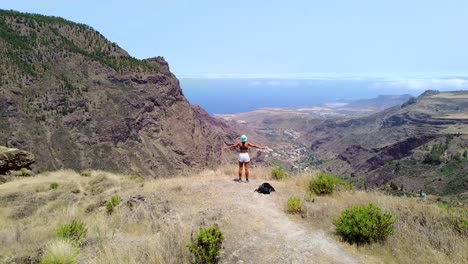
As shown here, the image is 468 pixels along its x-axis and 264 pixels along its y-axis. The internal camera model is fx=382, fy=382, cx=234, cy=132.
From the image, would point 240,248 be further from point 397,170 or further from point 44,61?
point 397,170

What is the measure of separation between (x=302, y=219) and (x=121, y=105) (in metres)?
79.0

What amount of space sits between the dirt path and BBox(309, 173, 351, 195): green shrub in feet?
5.00

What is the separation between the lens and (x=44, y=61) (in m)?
81.4

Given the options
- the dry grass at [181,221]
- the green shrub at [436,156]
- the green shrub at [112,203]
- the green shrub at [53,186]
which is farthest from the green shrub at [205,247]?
the green shrub at [436,156]

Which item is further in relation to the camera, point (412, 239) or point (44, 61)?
point (44, 61)

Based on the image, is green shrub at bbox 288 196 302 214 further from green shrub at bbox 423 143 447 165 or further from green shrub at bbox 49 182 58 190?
green shrub at bbox 423 143 447 165

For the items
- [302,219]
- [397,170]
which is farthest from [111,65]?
[302,219]

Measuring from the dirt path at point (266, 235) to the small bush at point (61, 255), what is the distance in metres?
2.85

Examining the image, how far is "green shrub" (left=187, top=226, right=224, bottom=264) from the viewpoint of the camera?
755 centimetres

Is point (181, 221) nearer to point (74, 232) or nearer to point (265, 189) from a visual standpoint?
point (74, 232)

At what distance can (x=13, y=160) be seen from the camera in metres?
21.7

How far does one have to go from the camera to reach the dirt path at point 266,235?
25.3 ft

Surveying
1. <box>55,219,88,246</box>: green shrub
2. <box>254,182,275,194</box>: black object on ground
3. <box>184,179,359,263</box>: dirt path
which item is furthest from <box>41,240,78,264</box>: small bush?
<box>254,182,275,194</box>: black object on ground

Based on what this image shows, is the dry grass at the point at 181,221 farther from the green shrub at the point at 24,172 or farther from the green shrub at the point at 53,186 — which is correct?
the green shrub at the point at 24,172
